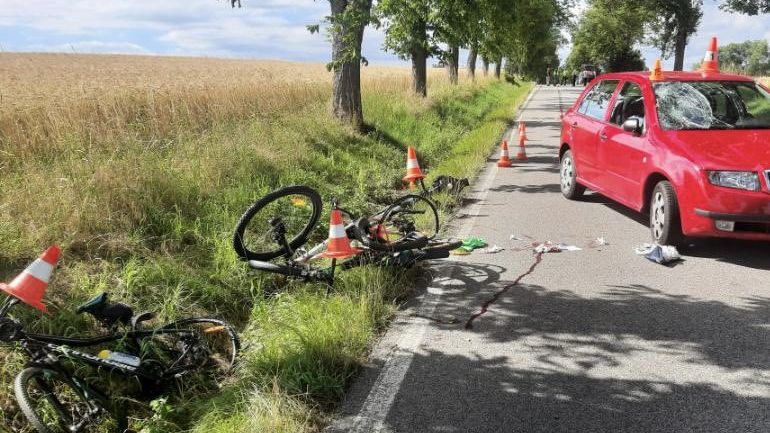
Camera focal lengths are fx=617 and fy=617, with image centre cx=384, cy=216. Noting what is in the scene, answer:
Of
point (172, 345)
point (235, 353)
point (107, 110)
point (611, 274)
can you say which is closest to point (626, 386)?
point (611, 274)

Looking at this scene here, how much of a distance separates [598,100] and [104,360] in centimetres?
674

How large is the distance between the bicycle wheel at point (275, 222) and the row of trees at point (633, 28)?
3226 cm

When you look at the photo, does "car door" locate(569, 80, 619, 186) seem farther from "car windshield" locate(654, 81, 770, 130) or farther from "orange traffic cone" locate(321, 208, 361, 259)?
"orange traffic cone" locate(321, 208, 361, 259)

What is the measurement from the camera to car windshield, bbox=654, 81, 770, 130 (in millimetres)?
6395

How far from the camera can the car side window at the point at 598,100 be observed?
7.86 metres

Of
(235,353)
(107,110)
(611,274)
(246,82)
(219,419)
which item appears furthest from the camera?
(246,82)

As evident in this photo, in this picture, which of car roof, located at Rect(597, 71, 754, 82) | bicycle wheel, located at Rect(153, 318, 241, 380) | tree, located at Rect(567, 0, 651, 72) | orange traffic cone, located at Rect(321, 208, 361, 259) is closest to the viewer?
bicycle wheel, located at Rect(153, 318, 241, 380)

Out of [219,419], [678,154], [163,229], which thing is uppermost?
[678,154]

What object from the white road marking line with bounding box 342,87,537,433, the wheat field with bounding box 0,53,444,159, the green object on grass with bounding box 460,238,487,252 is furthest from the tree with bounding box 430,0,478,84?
the white road marking line with bounding box 342,87,537,433

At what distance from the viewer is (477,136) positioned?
15.2 metres

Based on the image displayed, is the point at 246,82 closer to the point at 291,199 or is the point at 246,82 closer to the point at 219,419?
the point at 291,199

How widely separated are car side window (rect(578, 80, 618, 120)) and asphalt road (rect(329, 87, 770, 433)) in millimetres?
2042

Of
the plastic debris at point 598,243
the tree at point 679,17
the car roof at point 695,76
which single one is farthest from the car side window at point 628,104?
the tree at point 679,17

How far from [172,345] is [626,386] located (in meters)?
3.01
